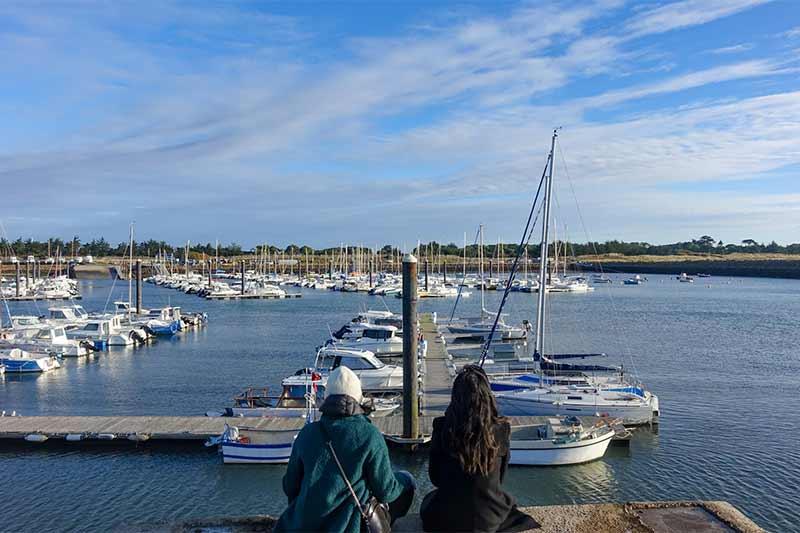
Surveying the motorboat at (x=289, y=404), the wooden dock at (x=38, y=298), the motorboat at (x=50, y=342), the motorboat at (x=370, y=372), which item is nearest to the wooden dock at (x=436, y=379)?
the motorboat at (x=370, y=372)

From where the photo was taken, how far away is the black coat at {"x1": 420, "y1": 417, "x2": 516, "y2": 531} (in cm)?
445

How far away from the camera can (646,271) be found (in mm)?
160125

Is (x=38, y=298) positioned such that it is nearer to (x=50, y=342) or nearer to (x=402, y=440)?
(x=50, y=342)

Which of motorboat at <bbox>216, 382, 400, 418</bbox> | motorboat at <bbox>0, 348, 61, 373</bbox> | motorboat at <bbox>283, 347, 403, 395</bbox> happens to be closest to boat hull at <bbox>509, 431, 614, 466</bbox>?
motorboat at <bbox>216, 382, 400, 418</bbox>

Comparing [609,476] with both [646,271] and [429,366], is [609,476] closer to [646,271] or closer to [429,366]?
[429,366]

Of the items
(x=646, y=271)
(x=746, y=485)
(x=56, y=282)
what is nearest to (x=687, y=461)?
(x=746, y=485)

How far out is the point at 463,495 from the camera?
4461 millimetres

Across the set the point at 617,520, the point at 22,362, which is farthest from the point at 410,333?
the point at 22,362

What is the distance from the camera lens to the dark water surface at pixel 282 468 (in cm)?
1553

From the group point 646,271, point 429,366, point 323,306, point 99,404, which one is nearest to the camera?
point 99,404

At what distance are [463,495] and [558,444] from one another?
1336cm

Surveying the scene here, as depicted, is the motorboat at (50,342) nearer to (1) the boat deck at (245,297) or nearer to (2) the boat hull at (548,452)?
(2) the boat hull at (548,452)

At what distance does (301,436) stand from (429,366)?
25778 mm

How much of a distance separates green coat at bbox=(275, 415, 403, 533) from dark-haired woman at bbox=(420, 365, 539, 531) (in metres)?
0.58
